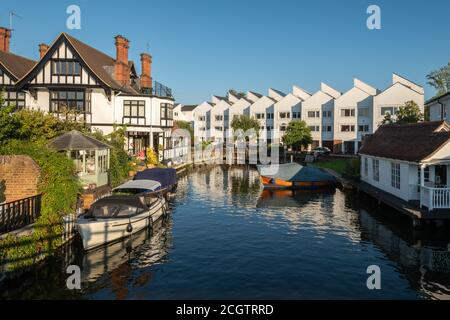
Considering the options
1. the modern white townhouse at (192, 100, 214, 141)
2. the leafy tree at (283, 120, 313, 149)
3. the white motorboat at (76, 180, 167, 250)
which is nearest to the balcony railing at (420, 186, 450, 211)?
the white motorboat at (76, 180, 167, 250)

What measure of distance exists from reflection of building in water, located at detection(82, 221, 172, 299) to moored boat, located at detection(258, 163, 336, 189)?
1929cm

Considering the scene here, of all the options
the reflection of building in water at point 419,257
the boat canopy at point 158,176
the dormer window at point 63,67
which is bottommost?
the reflection of building in water at point 419,257

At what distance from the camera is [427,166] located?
25125mm

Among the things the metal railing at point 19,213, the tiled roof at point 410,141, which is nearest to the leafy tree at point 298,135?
the tiled roof at point 410,141

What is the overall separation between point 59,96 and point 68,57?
4.27m

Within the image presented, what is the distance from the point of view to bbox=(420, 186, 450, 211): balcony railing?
22.6 meters

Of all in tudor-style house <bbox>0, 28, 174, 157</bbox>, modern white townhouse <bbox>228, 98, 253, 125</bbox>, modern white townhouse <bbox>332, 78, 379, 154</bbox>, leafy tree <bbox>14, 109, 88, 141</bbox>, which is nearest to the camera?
leafy tree <bbox>14, 109, 88, 141</bbox>

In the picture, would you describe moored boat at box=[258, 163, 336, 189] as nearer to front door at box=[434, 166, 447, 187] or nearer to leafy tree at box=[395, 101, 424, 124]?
leafy tree at box=[395, 101, 424, 124]

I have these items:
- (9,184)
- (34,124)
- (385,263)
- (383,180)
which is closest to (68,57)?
(34,124)

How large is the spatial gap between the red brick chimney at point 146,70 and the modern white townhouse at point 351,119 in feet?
128

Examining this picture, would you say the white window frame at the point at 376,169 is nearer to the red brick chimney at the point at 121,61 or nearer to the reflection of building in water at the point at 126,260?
the reflection of building in water at the point at 126,260

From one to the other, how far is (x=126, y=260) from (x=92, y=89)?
3095 cm

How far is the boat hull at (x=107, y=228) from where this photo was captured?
62.4 feet

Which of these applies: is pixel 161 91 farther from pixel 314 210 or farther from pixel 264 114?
pixel 264 114
